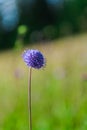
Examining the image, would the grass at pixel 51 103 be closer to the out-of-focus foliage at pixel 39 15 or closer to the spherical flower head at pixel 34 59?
the spherical flower head at pixel 34 59

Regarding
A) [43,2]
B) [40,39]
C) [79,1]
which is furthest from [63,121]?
[43,2]

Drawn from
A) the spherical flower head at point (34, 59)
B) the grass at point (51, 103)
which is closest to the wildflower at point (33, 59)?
the spherical flower head at point (34, 59)

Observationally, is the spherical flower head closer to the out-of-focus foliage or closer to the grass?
the grass

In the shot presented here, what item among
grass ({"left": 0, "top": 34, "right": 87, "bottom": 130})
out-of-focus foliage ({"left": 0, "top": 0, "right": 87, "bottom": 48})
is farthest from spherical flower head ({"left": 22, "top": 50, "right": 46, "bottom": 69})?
out-of-focus foliage ({"left": 0, "top": 0, "right": 87, "bottom": 48})

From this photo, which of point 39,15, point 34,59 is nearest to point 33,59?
point 34,59

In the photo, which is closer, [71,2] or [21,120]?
[21,120]

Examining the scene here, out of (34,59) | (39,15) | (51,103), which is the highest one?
(39,15)

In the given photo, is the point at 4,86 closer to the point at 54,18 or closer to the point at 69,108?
the point at 69,108

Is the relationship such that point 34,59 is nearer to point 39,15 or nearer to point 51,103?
point 51,103
